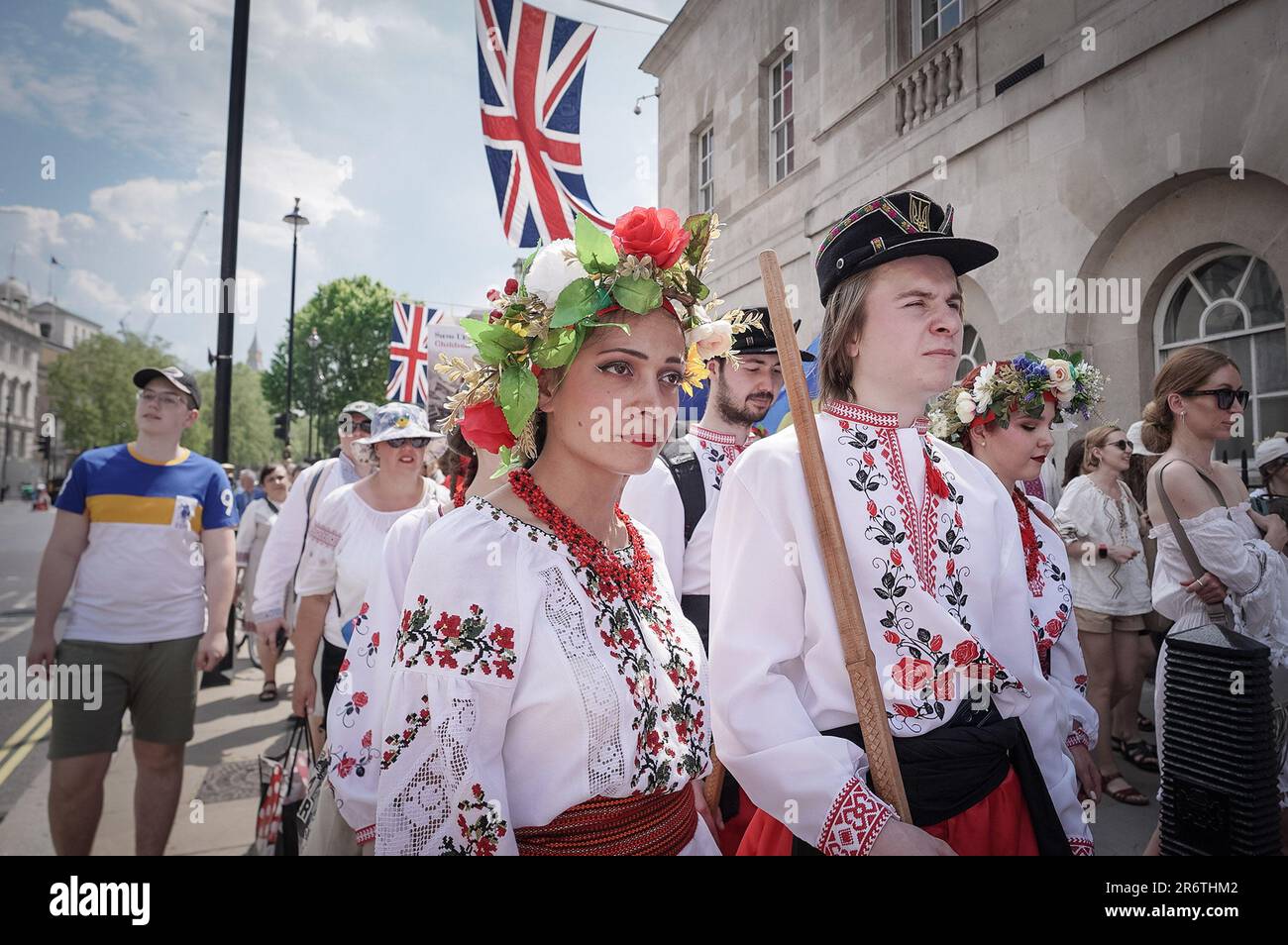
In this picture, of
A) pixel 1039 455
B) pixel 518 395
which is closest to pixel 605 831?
pixel 518 395

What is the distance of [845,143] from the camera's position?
895cm

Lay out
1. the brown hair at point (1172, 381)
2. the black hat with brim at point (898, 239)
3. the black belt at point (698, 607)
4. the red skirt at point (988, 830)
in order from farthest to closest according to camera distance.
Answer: the brown hair at point (1172, 381)
the black belt at point (698, 607)
the black hat with brim at point (898, 239)
the red skirt at point (988, 830)

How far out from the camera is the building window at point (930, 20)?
7641 millimetres

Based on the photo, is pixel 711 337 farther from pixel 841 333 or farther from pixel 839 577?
pixel 839 577

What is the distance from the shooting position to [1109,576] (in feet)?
17.7

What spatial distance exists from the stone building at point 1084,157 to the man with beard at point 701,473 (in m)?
4.34

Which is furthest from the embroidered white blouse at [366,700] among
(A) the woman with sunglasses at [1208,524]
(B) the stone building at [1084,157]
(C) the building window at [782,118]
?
(C) the building window at [782,118]

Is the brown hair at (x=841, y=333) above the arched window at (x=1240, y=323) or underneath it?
underneath

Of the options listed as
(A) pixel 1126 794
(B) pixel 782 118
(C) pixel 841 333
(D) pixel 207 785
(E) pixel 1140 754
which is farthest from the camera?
(B) pixel 782 118

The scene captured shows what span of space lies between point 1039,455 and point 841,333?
1.72 meters

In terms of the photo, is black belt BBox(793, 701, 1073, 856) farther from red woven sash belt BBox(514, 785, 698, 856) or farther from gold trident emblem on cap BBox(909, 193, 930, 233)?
gold trident emblem on cap BBox(909, 193, 930, 233)

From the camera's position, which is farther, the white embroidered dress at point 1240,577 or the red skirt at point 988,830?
the white embroidered dress at point 1240,577

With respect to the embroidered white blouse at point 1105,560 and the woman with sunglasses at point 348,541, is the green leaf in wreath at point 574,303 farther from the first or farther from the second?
the embroidered white blouse at point 1105,560
